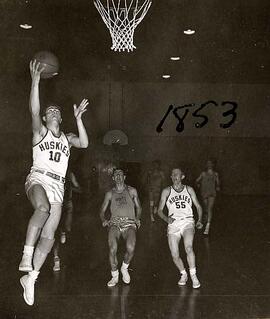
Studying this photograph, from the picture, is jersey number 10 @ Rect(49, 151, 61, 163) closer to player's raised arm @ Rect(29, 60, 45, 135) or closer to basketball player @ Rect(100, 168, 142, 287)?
player's raised arm @ Rect(29, 60, 45, 135)

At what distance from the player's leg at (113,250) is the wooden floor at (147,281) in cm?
16

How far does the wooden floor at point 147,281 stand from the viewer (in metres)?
5.89

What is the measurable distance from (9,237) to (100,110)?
9.51m

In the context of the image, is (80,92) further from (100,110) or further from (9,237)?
(9,237)

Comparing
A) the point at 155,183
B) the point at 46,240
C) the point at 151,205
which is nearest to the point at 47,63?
the point at 46,240

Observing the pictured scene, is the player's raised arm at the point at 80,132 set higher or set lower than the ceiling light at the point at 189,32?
lower

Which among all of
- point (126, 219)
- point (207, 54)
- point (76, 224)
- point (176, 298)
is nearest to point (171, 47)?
point (207, 54)

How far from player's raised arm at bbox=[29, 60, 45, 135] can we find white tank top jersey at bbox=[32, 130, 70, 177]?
0.15 meters

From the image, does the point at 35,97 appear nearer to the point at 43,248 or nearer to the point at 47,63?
the point at 47,63

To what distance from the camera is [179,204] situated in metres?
7.03

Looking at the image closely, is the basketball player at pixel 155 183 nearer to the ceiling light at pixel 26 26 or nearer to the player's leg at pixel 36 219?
the ceiling light at pixel 26 26

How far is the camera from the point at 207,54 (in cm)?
1336

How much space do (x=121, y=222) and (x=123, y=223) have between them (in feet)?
0.11

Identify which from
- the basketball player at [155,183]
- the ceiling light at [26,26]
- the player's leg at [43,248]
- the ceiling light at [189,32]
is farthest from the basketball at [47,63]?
the basketball player at [155,183]
